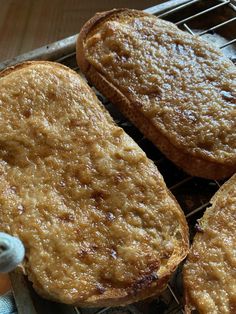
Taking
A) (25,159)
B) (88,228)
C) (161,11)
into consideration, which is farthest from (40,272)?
(161,11)

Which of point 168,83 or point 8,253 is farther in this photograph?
point 168,83

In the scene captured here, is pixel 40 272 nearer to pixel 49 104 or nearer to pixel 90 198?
pixel 90 198

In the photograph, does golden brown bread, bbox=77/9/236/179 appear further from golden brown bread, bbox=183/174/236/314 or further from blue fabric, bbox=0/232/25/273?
blue fabric, bbox=0/232/25/273

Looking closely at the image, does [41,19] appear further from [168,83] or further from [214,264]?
[214,264]

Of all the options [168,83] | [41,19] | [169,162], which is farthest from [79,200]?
[41,19]

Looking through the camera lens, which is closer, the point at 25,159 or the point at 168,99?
the point at 25,159

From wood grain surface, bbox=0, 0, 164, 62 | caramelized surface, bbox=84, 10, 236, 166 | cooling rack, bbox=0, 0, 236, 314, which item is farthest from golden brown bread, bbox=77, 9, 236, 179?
wood grain surface, bbox=0, 0, 164, 62

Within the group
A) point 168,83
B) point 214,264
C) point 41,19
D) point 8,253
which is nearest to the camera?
point 8,253
